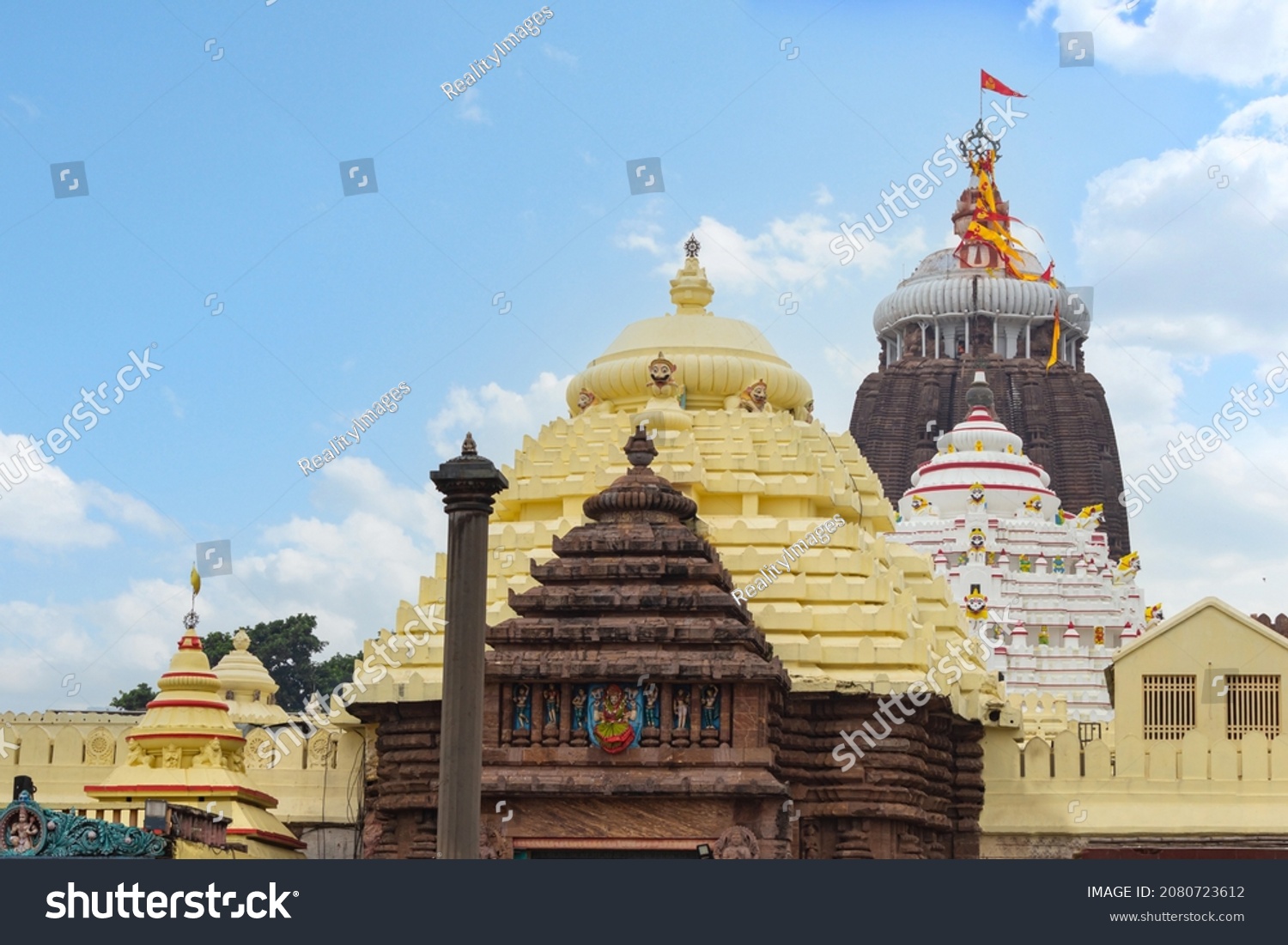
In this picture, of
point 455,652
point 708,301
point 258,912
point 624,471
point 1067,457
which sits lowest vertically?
point 258,912

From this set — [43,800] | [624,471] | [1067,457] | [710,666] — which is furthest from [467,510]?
[1067,457]

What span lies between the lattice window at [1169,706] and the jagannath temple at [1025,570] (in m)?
27.5

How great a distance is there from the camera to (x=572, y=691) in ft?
138

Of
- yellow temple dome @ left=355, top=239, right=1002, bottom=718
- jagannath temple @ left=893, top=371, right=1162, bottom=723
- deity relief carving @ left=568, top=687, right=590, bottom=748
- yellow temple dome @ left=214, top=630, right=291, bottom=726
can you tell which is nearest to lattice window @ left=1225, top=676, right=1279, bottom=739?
yellow temple dome @ left=355, top=239, right=1002, bottom=718

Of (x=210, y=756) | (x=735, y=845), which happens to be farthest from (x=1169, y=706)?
(x=210, y=756)

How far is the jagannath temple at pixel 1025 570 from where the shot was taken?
3339 inches

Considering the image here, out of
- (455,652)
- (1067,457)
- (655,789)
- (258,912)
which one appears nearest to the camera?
(258,912)

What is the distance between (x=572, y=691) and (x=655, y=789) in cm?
219

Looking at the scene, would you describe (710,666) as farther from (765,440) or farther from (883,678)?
(765,440)

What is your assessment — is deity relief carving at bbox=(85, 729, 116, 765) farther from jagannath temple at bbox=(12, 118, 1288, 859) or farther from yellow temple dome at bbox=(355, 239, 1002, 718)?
yellow temple dome at bbox=(355, 239, 1002, 718)

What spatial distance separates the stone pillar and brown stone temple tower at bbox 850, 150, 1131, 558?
88360mm

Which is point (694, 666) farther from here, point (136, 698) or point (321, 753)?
point (136, 698)

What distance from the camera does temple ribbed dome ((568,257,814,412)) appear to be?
5469cm

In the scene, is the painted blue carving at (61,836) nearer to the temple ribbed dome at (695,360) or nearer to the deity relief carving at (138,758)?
the deity relief carving at (138,758)
